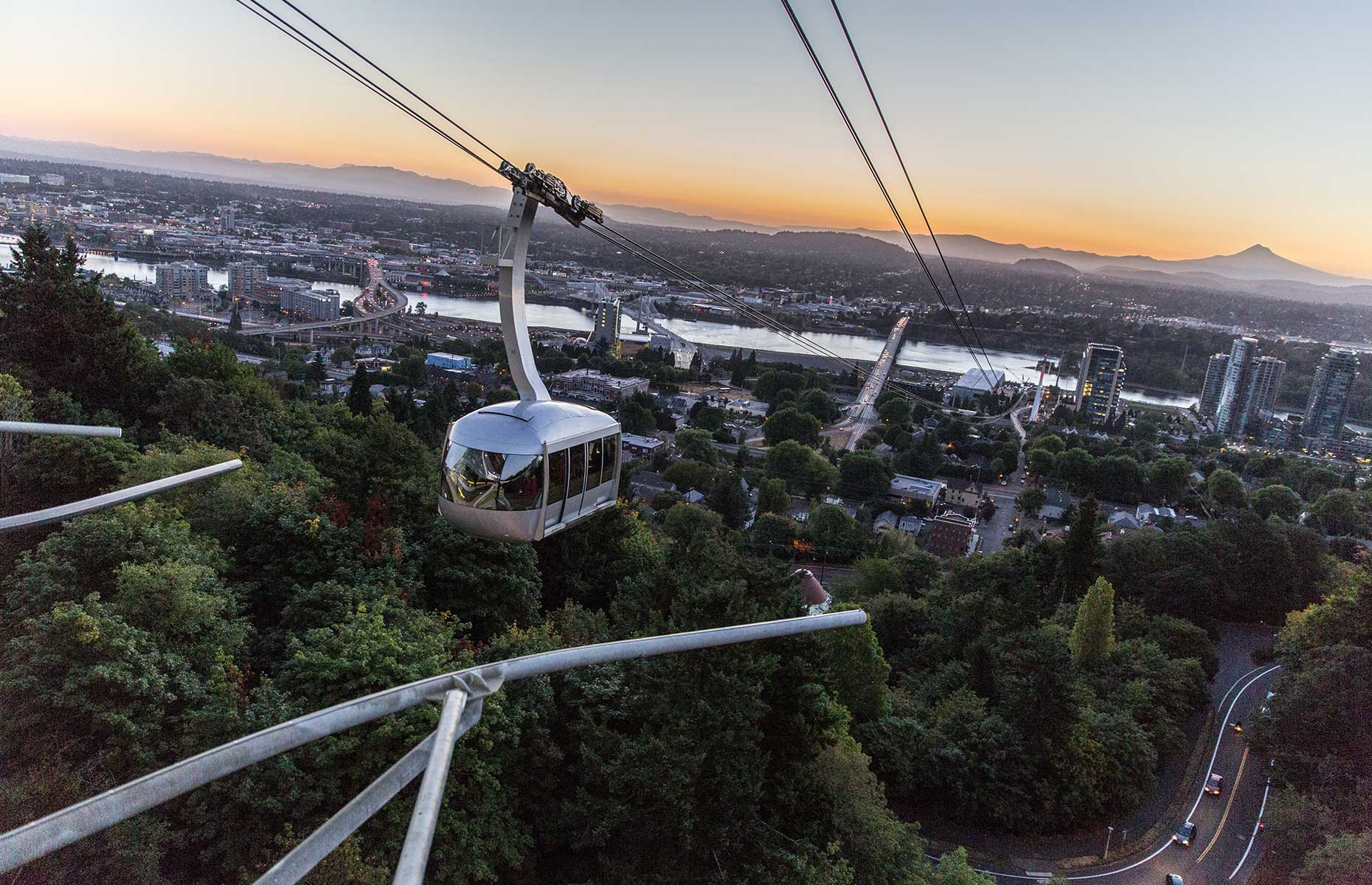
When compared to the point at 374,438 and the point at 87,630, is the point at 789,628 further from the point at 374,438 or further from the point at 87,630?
the point at 374,438

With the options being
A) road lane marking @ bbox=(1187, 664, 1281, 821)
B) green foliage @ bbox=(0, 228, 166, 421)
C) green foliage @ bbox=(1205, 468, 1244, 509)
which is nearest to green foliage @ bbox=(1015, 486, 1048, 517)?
green foliage @ bbox=(1205, 468, 1244, 509)

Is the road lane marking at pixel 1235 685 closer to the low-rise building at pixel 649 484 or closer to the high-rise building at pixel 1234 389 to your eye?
the low-rise building at pixel 649 484

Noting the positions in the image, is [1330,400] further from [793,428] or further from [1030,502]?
[793,428]

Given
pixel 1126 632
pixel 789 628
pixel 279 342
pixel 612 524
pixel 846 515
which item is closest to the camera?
pixel 789 628

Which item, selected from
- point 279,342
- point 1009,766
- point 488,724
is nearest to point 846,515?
point 1009,766

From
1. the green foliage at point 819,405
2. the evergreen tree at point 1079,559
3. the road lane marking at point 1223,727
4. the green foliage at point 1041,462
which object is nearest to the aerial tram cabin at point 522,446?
the road lane marking at point 1223,727

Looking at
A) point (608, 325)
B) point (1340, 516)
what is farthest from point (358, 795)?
point (608, 325)
